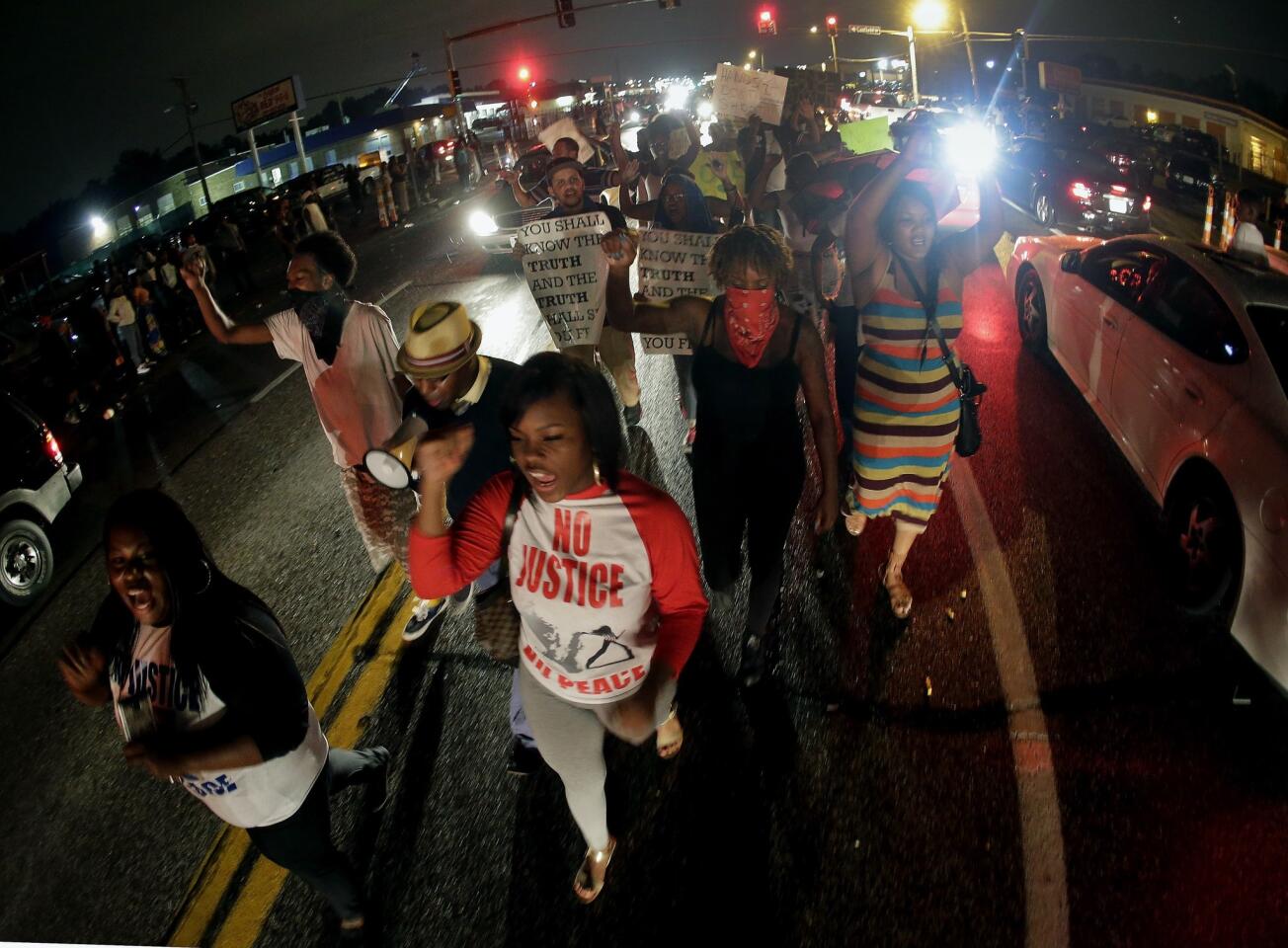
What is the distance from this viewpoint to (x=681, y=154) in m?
7.88

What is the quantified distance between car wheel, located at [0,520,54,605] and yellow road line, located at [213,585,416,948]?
125 inches

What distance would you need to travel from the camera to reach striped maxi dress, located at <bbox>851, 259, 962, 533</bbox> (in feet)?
11.7

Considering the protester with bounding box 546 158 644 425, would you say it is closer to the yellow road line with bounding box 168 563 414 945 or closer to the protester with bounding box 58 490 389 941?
the protester with bounding box 58 490 389 941

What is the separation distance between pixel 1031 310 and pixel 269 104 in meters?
42.1

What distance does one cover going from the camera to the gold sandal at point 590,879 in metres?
2.78

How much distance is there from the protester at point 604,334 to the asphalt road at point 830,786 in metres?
1.89

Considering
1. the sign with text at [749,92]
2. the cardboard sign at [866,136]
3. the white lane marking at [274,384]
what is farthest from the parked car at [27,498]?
the cardboard sign at [866,136]

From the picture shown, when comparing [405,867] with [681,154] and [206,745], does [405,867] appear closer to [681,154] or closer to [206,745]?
[206,745]

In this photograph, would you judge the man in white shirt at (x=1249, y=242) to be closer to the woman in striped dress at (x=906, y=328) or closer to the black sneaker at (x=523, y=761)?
the woman in striped dress at (x=906, y=328)

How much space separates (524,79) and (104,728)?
105 feet

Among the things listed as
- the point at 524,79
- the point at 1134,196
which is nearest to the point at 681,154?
the point at 1134,196

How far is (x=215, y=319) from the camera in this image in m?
4.16

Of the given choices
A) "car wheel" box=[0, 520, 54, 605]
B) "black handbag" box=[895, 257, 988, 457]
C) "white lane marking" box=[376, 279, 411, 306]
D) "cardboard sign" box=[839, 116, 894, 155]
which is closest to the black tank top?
"black handbag" box=[895, 257, 988, 457]

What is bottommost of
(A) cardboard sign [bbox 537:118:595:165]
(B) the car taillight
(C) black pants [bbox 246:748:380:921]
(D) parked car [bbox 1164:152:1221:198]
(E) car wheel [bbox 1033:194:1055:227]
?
(D) parked car [bbox 1164:152:1221:198]
